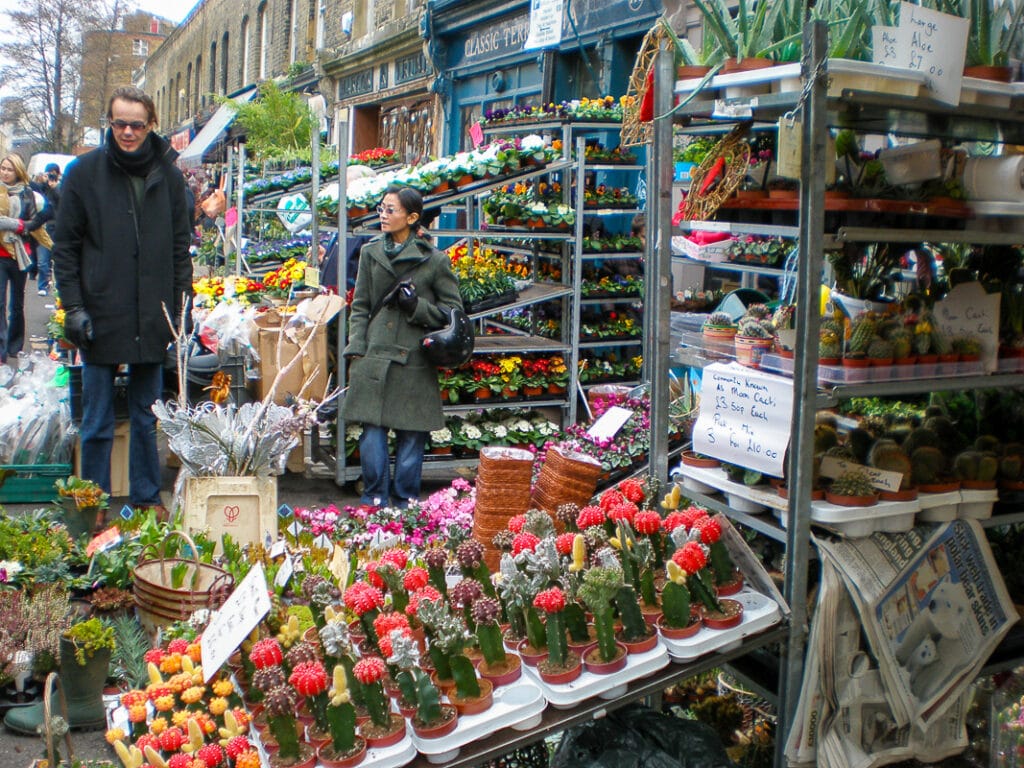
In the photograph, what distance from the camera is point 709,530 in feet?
9.23

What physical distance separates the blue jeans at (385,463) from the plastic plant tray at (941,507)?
3387 millimetres

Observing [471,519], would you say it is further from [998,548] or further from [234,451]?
[998,548]

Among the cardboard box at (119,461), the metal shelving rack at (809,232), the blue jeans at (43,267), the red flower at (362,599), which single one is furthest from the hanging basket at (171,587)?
the blue jeans at (43,267)

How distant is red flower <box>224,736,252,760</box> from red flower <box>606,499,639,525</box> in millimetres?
1147

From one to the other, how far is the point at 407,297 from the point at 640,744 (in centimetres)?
339

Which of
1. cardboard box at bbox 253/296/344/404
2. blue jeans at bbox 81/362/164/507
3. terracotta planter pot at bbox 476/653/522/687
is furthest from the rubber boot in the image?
cardboard box at bbox 253/296/344/404

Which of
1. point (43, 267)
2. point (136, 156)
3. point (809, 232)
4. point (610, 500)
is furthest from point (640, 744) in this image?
point (43, 267)

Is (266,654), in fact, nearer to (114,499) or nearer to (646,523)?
(646,523)

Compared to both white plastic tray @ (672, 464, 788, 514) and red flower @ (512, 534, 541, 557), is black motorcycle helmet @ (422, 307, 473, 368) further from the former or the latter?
red flower @ (512, 534, 541, 557)

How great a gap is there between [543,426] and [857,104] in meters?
4.84

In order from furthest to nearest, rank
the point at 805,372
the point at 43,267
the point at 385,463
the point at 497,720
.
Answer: the point at 43,267, the point at 385,463, the point at 805,372, the point at 497,720

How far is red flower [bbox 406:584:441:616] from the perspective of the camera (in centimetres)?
260

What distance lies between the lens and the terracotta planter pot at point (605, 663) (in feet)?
8.24

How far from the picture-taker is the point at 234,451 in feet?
14.6
